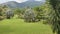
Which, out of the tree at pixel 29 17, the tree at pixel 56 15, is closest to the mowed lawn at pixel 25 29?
the tree at pixel 56 15

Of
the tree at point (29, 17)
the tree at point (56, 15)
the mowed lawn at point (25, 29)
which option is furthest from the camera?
the tree at point (29, 17)

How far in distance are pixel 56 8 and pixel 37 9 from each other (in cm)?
4166

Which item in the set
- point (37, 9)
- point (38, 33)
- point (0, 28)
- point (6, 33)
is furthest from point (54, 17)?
point (37, 9)

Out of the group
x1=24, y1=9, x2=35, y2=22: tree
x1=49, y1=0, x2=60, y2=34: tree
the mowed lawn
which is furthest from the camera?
x1=24, y1=9, x2=35, y2=22: tree

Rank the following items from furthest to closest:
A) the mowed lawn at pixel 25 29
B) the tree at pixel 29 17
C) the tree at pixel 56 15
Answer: the tree at pixel 29 17 < the mowed lawn at pixel 25 29 < the tree at pixel 56 15

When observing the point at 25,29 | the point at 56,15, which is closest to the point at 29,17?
the point at 25,29

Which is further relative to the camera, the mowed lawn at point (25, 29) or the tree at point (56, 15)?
the mowed lawn at point (25, 29)

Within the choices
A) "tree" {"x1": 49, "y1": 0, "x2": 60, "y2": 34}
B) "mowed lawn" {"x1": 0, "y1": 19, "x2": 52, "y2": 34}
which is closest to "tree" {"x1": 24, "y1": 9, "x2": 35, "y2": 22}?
"mowed lawn" {"x1": 0, "y1": 19, "x2": 52, "y2": 34}

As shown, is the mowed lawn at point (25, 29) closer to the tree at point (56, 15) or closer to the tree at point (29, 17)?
the tree at point (56, 15)

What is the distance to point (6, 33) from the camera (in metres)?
37.6

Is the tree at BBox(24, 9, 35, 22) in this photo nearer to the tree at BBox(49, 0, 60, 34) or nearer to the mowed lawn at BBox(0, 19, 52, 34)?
the mowed lawn at BBox(0, 19, 52, 34)

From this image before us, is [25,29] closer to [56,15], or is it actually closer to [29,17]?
[56,15]

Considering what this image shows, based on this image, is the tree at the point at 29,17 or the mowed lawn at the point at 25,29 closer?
the mowed lawn at the point at 25,29

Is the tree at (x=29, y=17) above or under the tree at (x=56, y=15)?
under
